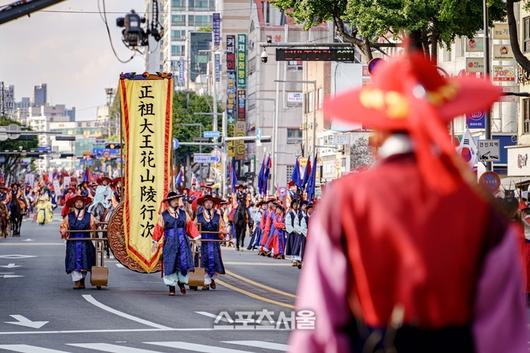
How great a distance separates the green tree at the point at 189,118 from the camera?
4897 inches

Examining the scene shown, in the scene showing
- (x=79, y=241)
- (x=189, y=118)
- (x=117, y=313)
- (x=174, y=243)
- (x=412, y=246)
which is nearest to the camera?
(x=412, y=246)

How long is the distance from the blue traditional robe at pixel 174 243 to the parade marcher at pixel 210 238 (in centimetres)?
187

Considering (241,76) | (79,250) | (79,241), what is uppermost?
(241,76)

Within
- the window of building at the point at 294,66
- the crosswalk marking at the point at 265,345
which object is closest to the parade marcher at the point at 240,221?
the crosswalk marking at the point at 265,345

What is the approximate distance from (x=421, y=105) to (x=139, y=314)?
55.6ft

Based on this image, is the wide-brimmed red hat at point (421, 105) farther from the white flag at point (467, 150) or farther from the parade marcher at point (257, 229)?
the parade marcher at point (257, 229)

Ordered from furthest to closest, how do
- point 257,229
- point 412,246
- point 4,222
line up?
point 4,222, point 257,229, point 412,246

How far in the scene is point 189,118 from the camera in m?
125

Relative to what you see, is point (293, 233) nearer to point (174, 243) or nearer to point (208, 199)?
point (208, 199)

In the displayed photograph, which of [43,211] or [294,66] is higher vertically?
[294,66]

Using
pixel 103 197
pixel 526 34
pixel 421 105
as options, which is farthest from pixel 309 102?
pixel 421 105

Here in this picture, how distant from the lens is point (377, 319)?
5.55m

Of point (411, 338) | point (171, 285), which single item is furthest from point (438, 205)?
point (171, 285)

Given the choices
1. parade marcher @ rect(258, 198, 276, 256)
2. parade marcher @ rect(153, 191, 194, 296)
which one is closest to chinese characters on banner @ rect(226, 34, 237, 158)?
parade marcher @ rect(258, 198, 276, 256)
